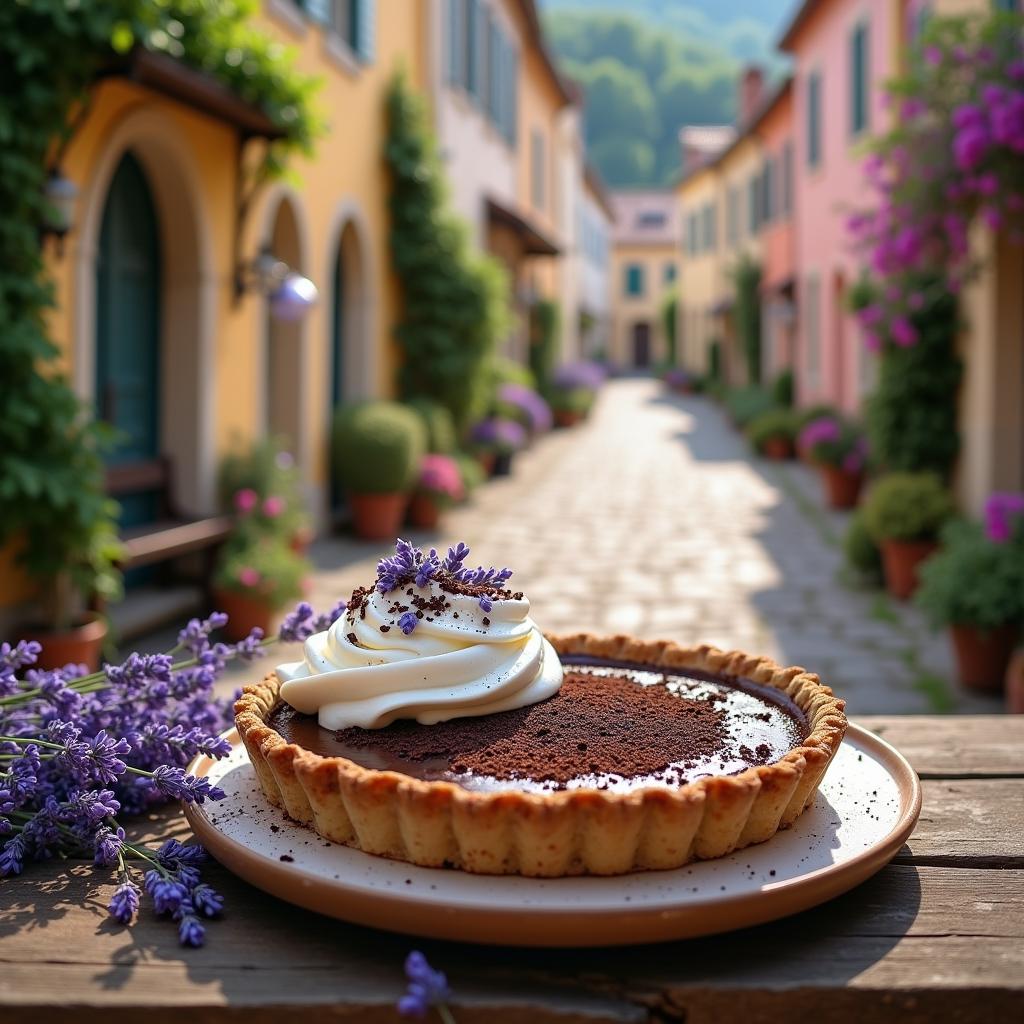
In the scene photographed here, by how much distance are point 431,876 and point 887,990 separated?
471 millimetres

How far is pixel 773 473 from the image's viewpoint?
17.5 meters

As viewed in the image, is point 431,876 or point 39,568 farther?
point 39,568

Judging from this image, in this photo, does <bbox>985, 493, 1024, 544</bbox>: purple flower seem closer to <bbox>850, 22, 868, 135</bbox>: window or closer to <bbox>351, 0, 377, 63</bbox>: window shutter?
<bbox>351, 0, 377, 63</bbox>: window shutter

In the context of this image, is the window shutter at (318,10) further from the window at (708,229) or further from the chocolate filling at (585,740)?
the window at (708,229)

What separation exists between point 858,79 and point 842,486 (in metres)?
5.65

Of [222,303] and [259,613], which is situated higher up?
[222,303]

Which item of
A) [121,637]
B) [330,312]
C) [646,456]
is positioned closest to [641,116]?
[646,456]

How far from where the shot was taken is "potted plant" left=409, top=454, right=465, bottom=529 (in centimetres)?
1212

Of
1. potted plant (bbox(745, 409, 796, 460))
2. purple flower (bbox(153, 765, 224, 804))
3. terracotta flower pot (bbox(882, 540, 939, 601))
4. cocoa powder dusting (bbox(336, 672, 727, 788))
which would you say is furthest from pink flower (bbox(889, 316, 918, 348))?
potted plant (bbox(745, 409, 796, 460))

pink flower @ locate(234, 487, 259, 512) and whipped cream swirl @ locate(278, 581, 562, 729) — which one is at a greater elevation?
whipped cream swirl @ locate(278, 581, 562, 729)

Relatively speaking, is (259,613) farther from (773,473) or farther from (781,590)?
(773,473)

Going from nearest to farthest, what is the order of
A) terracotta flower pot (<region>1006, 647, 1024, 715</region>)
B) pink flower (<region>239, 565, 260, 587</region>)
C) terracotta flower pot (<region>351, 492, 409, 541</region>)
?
terracotta flower pot (<region>1006, 647, 1024, 715</region>) → pink flower (<region>239, 565, 260, 587</region>) → terracotta flower pot (<region>351, 492, 409, 541</region>)

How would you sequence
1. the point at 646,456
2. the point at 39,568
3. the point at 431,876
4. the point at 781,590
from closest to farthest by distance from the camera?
1. the point at 431,876
2. the point at 39,568
3. the point at 781,590
4. the point at 646,456

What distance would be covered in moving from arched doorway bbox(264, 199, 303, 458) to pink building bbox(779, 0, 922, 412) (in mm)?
6635
